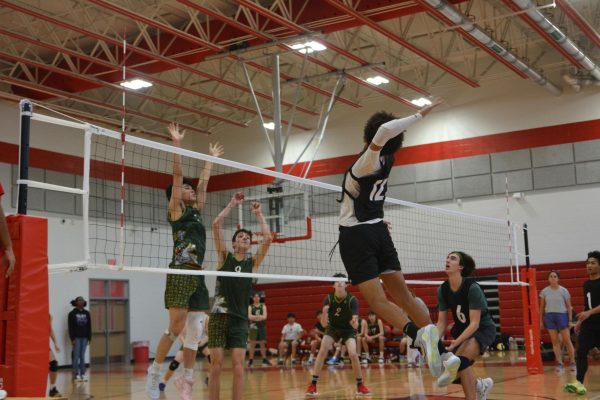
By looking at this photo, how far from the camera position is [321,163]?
78.8ft

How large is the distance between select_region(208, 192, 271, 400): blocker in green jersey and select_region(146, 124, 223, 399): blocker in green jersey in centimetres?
26

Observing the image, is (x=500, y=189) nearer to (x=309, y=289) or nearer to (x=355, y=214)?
(x=309, y=289)

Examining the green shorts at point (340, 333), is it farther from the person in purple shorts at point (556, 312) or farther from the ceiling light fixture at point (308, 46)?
the ceiling light fixture at point (308, 46)

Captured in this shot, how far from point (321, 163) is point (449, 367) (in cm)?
1887

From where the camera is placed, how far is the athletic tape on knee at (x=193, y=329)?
7348mm

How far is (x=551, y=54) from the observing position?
20469 mm

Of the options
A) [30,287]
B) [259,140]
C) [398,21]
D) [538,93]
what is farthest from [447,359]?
[259,140]

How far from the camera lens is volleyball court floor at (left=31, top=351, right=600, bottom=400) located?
9570mm

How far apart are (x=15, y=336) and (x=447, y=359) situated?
117 inches

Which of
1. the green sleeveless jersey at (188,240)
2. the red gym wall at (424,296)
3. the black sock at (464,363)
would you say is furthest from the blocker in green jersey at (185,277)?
the red gym wall at (424,296)

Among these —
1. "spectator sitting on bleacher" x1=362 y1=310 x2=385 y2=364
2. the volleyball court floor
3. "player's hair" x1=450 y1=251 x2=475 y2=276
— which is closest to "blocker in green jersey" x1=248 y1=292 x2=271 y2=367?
the volleyball court floor

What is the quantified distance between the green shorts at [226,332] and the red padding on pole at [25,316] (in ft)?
7.07

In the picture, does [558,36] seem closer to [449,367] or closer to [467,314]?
[467,314]

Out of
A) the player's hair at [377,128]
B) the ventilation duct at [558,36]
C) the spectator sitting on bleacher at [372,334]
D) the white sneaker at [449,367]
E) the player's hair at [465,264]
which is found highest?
the ventilation duct at [558,36]
